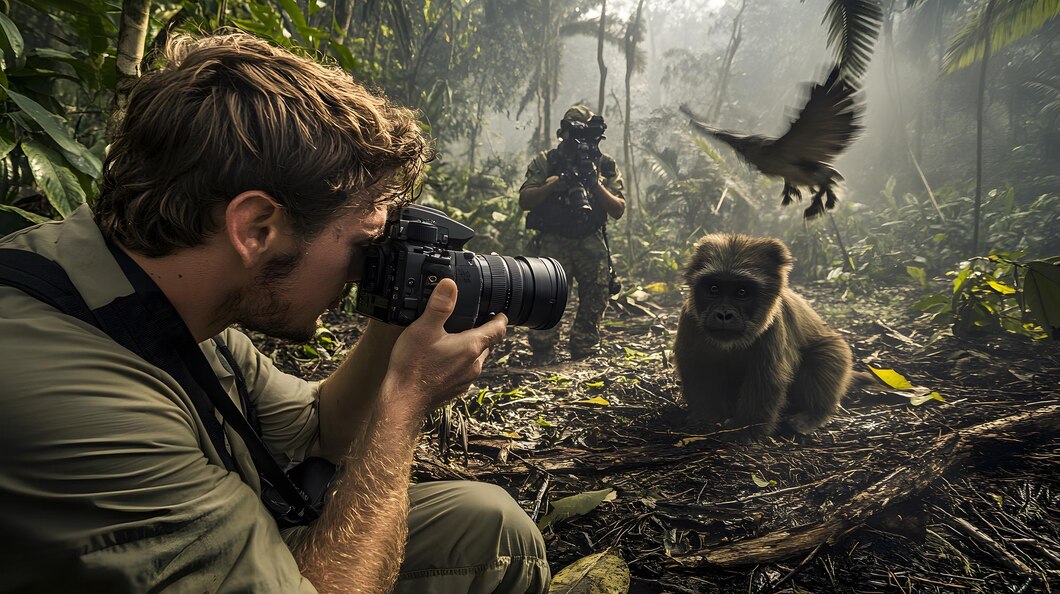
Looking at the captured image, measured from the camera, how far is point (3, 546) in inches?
33.3

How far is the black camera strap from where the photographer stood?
102 cm

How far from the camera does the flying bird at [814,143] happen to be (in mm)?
2807

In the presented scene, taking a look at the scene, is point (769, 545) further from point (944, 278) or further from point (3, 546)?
point (944, 278)

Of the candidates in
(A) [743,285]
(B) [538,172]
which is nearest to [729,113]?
(B) [538,172]

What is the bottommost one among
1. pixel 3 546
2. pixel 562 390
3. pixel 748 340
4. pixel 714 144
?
pixel 562 390

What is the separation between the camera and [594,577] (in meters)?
1.88

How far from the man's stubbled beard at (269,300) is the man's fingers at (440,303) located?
0.34m

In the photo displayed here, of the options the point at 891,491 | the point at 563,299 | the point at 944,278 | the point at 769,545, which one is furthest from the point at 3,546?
the point at 944,278

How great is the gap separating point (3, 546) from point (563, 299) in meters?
1.38

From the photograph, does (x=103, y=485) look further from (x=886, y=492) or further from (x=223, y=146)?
(x=886, y=492)

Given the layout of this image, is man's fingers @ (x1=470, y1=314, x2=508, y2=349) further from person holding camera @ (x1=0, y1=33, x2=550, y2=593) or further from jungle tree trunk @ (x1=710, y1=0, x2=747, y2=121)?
jungle tree trunk @ (x1=710, y1=0, x2=747, y2=121)

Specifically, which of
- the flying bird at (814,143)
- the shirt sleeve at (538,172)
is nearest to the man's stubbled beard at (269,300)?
the flying bird at (814,143)

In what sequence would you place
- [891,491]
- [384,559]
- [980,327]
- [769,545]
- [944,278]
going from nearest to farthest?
[384,559]
[769,545]
[891,491]
[980,327]
[944,278]

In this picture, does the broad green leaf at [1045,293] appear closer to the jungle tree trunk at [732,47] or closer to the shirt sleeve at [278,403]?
the shirt sleeve at [278,403]
